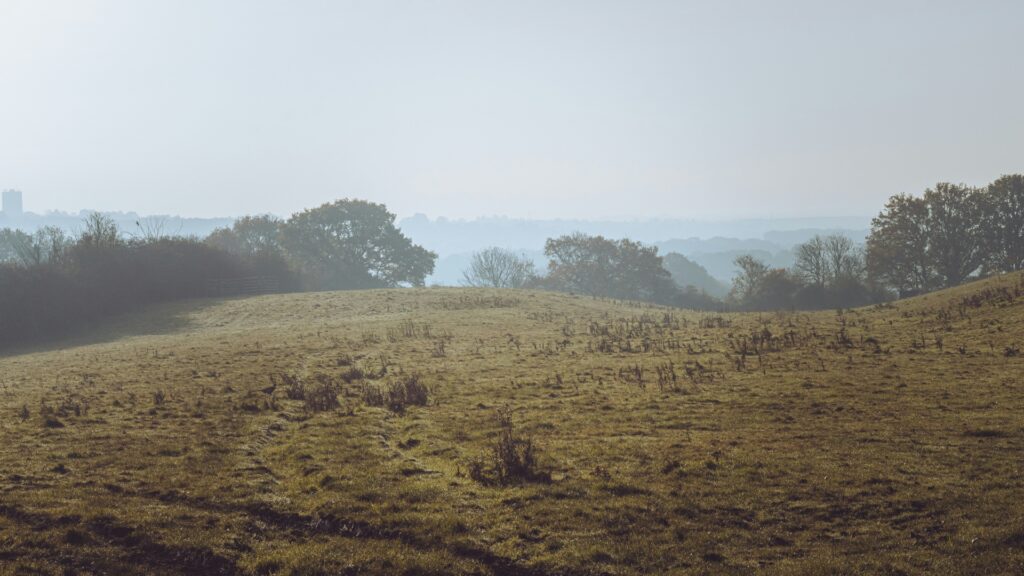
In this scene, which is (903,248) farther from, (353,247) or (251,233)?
(251,233)

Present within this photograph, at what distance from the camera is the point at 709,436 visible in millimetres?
14094

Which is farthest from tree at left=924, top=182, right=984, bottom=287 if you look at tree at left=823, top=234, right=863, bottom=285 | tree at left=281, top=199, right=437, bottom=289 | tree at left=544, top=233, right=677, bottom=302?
tree at left=281, top=199, right=437, bottom=289

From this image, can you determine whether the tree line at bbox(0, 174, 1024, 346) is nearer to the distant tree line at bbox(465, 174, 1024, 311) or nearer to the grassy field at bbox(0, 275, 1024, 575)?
the distant tree line at bbox(465, 174, 1024, 311)

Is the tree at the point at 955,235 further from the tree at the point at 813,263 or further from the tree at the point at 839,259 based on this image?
the tree at the point at 813,263

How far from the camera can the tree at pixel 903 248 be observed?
224 feet

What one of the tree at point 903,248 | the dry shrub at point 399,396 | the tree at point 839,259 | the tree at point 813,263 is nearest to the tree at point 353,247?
the tree at point 813,263

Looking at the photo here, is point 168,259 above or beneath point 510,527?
above

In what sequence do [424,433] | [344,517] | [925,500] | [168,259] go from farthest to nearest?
1. [168,259]
2. [424,433]
3. [344,517]
4. [925,500]

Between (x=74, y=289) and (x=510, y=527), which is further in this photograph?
(x=74, y=289)

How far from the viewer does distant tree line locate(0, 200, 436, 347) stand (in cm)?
5181

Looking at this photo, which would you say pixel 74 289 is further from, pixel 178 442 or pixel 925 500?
pixel 925 500

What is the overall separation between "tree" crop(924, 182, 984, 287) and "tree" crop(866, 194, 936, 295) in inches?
32.5

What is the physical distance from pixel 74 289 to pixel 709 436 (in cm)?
5923

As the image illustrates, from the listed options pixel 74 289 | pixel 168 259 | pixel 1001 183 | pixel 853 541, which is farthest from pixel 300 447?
pixel 1001 183
